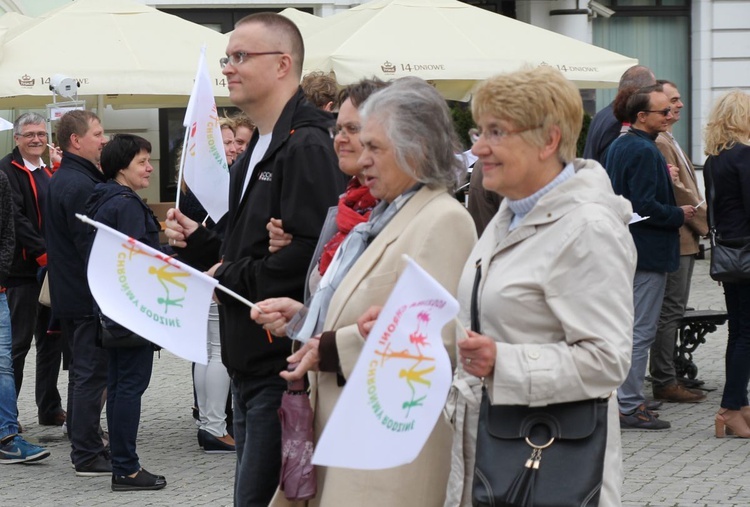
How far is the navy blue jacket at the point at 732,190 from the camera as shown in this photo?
24.8 ft

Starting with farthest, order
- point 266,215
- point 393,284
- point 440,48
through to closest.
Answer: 1. point 440,48
2. point 266,215
3. point 393,284

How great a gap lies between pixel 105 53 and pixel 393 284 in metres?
8.60

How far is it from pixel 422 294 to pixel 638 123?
5.38m

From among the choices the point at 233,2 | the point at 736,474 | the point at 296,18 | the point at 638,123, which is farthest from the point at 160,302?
the point at 233,2

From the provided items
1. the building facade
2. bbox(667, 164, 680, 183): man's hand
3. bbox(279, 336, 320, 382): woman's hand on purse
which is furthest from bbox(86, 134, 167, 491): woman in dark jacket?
the building facade

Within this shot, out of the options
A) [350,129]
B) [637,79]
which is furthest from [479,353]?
[637,79]

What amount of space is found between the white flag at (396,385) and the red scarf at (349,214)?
100 centimetres

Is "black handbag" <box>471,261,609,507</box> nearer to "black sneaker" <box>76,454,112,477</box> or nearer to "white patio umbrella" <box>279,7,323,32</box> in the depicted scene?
"black sneaker" <box>76,454,112,477</box>

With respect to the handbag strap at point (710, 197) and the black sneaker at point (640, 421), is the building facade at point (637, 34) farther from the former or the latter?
the handbag strap at point (710, 197)

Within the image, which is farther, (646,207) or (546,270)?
(646,207)

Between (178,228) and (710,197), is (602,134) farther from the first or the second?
(178,228)

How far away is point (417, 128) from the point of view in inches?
145

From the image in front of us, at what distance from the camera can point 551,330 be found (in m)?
3.19

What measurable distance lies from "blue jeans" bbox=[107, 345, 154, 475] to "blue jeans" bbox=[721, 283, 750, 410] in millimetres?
3498
